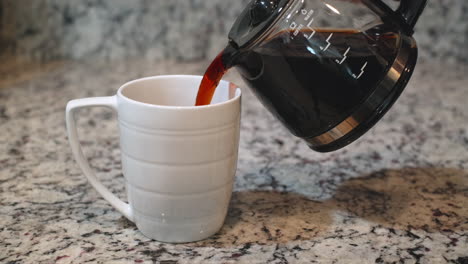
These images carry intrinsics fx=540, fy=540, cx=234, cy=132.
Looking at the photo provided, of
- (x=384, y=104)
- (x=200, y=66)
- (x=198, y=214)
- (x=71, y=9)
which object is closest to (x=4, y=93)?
(x=71, y=9)

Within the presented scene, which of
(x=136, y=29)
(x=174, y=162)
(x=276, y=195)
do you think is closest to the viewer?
(x=174, y=162)

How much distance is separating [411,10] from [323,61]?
0.47 feet

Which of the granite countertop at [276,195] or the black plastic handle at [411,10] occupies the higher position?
the black plastic handle at [411,10]

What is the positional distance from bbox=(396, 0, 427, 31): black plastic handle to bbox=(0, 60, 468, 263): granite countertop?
0.23 metres

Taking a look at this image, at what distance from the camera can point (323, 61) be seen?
1.85 feet

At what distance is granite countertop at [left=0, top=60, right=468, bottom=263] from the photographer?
1.89 feet

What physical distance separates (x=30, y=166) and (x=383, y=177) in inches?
19.9

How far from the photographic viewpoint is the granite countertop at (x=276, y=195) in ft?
1.89

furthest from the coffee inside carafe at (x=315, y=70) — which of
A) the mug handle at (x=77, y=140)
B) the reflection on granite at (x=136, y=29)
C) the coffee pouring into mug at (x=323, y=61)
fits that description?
the reflection on granite at (x=136, y=29)

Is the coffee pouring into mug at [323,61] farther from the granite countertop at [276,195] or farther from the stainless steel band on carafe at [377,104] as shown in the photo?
the granite countertop at [276,195]

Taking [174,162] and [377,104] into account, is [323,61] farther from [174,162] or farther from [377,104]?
[174,162]

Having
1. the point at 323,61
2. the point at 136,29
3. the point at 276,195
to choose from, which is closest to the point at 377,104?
the point at 323,61

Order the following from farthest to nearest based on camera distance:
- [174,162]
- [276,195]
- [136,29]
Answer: [136,29] < [276,195] < [174,162]

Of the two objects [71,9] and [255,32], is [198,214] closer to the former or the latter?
[255,32]
